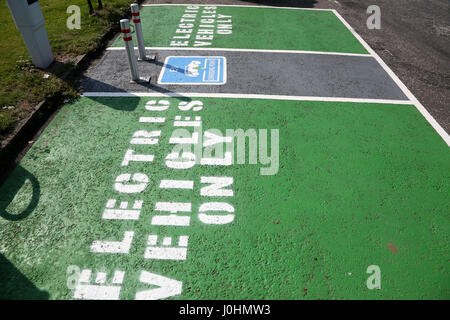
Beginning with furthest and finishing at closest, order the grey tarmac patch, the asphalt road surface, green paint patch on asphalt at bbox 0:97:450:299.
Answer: the asphalt road surface
the grey tarmac patch
green paint patch on asphalt at bbox 0:97:450:299

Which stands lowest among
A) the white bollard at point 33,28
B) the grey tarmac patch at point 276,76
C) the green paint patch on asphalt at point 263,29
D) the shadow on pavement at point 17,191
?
the shadow on pavement at point 17,191

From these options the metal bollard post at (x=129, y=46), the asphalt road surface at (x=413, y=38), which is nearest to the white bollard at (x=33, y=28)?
the metal bollard post at (x=129, y=46)

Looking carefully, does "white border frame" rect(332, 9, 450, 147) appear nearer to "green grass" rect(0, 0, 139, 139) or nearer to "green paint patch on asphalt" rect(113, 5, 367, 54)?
"green paint patch on asphalt" rect(113, 5, 367, 54)

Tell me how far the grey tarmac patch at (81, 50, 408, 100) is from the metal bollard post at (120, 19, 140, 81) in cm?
24

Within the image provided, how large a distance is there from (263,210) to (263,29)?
22.7ft

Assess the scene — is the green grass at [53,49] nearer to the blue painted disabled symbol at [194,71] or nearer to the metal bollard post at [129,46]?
the metal bollard post at [129,46]

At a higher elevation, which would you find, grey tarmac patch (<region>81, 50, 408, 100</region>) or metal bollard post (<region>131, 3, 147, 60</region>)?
metal bollard post (<region>131, 3, 147, 60</region>)

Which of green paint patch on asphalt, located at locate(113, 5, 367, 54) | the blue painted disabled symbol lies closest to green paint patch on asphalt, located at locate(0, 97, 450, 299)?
the blue painted disabled symbol

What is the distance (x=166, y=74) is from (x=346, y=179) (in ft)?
14.8

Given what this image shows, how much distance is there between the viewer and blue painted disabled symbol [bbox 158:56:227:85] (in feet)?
20.9

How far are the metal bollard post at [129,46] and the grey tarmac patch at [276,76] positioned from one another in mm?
242

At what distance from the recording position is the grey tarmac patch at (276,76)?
20.1ft

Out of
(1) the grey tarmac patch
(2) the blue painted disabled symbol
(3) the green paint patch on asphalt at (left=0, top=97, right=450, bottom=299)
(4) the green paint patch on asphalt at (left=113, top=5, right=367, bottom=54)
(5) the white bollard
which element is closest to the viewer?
(3) the green paint patch on asphalt at (left=0, top=97, right=450, bottom=299)

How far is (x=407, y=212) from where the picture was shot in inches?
154
